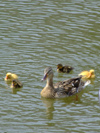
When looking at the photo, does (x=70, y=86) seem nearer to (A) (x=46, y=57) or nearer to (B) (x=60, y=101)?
(B) (x=60, y=101)

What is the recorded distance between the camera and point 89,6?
1510cm

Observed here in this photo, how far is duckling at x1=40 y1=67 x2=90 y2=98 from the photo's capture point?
9594 millimetres

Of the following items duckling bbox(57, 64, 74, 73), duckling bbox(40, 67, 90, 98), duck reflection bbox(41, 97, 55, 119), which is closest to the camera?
duck reflection bbox(41, 97, 55, 119)

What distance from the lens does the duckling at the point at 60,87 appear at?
9.59 m

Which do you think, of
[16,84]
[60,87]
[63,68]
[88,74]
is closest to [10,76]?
[16,84]

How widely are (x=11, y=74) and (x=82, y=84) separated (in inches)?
64.6

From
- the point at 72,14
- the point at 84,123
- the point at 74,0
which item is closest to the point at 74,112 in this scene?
the point at 84,123

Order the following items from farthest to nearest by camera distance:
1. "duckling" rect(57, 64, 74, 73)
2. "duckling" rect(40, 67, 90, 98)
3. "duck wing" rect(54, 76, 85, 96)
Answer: "duckling" rect(57, 64, 74, 73)
"duck wing" rect(54, 76, 85, 96)
"duckling" rect(40, 67, 90, 98)

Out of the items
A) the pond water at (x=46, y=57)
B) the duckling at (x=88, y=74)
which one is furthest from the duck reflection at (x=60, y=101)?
the duckling at (x=88, y=74)

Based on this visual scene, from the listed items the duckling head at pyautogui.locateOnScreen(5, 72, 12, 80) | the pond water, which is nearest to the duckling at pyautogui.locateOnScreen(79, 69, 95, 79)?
the pond water

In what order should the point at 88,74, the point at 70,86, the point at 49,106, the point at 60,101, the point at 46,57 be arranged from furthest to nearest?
the point at 46,57 → the point at 88,74 → the point at 70,86 → the point at 60,101 → the point at 49,106

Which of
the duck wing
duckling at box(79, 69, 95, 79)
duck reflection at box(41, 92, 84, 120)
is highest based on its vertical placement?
duckling at box(79, 69, 95, 79)

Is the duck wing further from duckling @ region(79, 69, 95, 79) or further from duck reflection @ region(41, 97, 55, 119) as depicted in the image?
duck reflection @ region(41, 97, 55, 119)

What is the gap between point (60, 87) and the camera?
9891mm
